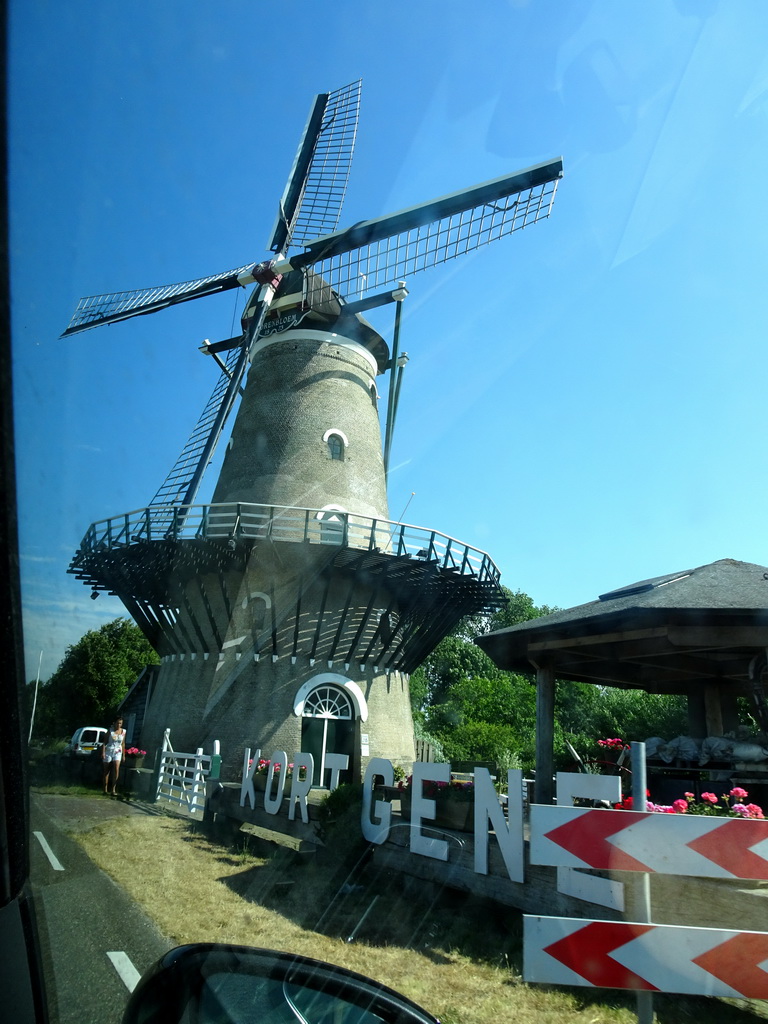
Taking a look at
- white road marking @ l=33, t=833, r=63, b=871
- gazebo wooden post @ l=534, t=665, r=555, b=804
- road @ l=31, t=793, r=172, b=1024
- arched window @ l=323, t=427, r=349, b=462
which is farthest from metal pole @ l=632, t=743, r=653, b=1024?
arched window @ l=323, t=427, r=349, b=462

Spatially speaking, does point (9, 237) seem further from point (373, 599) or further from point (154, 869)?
point (373, 599)

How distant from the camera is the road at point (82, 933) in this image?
5.75ft

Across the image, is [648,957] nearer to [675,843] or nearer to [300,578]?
[675,843]

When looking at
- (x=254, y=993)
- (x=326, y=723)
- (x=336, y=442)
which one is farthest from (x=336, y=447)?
(x=254, y=993)

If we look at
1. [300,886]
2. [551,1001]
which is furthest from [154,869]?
[551,1001]

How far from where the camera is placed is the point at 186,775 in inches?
498

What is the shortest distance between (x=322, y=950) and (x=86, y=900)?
177cm

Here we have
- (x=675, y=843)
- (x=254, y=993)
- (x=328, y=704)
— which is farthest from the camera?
(x=328, y=704)

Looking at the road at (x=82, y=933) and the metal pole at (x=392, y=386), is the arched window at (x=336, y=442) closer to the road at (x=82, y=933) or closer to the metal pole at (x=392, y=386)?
the metal pole at (x=392, y=386)

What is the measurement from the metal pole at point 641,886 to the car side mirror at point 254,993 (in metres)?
1.32

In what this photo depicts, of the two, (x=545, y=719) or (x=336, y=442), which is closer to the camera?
(x=545, y=719)

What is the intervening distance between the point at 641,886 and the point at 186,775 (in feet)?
37.0

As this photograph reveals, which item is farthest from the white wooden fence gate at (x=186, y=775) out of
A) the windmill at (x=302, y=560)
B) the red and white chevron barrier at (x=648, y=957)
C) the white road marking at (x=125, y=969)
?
the red and white chevron barrier at (x=648, y=957)

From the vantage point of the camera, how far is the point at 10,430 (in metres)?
1.44
